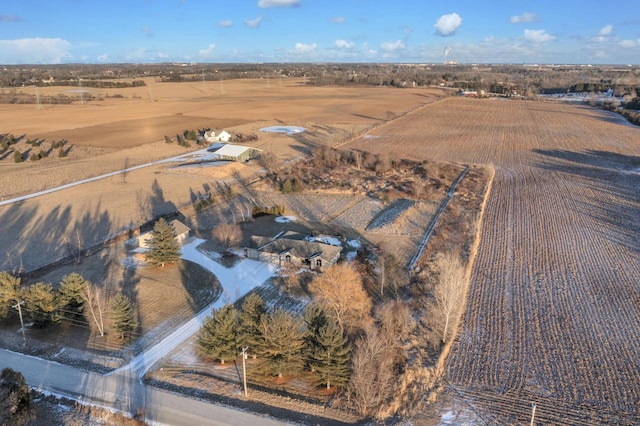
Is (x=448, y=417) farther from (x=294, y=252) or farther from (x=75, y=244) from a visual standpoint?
(x=75, y=244)

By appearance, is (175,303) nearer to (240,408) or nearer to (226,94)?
(240,408)

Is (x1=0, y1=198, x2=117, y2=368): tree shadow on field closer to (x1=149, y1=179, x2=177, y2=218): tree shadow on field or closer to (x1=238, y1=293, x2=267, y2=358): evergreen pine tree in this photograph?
(x1=149, y1=179, x2=177, y2=218): tree shadow on field

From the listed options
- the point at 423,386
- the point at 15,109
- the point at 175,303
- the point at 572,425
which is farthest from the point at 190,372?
the point at 15,109

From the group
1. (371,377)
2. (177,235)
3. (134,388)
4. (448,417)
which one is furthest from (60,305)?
(448,417)

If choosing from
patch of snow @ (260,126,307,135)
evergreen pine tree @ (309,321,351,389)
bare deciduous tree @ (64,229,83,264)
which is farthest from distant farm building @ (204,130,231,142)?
evergreen pine tree @ (309,321,351,389)

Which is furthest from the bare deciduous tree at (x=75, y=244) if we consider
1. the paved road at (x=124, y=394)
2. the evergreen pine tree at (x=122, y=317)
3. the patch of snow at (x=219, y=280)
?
the paved road at (x=124, y=394)

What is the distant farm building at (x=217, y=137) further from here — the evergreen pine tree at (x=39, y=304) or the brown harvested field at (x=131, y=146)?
the evergreen pine tree at (x=39, y=304)

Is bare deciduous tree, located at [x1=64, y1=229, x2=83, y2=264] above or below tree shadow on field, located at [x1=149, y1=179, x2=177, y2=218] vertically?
below
